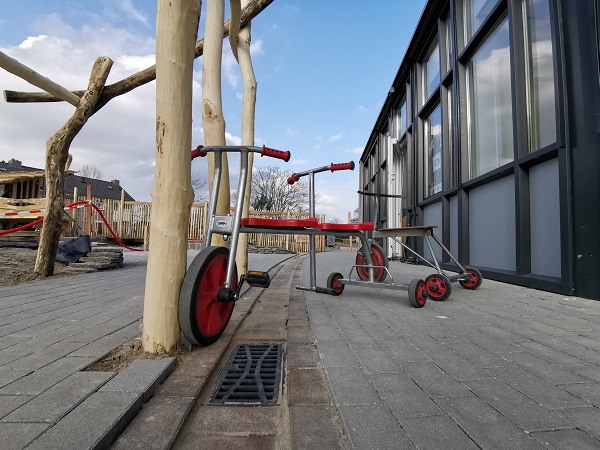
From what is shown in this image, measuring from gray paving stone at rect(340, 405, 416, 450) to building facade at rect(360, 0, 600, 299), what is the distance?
3264 mm

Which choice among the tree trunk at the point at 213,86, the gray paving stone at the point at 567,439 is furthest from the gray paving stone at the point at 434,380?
the tree trunk at the point at 213,86

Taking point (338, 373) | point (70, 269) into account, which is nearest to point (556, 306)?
point (338, 373)

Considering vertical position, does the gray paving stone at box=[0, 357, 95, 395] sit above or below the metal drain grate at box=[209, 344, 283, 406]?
above

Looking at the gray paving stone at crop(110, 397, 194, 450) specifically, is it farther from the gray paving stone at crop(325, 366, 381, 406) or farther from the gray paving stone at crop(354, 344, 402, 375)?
the gray paving stone at crop(354, 344, 402, 375)

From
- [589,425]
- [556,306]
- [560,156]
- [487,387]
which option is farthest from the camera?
[560,156]

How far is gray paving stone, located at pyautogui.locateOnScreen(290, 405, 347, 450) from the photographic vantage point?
1.13 meters

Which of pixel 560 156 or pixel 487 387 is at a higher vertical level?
pixel 560 156

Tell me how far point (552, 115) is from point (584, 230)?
1415 millimetres

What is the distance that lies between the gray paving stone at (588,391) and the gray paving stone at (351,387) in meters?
0.86

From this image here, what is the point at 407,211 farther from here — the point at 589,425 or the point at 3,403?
the point at 3,403

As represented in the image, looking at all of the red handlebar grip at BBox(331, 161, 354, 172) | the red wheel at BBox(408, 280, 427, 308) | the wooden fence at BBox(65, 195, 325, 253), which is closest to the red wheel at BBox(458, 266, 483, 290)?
the red wheel at BBox(408, 280, 427, 308)

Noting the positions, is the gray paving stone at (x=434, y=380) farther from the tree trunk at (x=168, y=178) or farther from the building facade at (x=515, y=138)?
the building facade at (x=515, y=138)

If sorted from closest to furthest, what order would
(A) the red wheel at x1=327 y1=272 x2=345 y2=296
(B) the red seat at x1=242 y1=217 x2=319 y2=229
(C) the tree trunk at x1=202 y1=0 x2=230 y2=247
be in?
(B) the red seat at x1=242 y1=217 x2=319 y2=229, (C) the tree trunk at x1=202 y1=0 x2=230 y2=247, (A) the red wheel at x1=327 y1=272 x2=345 y2=296

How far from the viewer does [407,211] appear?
30.8 ft
